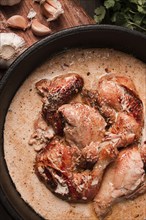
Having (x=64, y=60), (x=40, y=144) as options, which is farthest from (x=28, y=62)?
(x=40, y=144)

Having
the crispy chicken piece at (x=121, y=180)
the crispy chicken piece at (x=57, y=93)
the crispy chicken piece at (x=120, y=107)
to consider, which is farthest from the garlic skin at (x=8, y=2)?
the crispy chicken piece at (x=121, y=180)

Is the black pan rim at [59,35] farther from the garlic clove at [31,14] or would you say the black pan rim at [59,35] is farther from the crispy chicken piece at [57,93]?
the garlic clove at [31,14]

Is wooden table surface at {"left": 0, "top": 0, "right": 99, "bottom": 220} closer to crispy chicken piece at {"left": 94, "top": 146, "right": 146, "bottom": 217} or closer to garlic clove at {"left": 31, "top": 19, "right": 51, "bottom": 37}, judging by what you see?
garlic clove at {"left": 31, "top": 19, "right": 51, "bottom": 37}

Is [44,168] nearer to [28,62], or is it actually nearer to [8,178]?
[8,178]

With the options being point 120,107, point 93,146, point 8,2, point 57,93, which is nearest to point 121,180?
point 93,146

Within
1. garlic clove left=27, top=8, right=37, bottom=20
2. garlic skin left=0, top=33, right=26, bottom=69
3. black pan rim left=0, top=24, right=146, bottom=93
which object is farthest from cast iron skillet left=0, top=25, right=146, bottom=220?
garlic clove left=27, top=8, right=37, bottom=20

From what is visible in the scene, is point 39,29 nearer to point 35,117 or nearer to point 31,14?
point 31,14
